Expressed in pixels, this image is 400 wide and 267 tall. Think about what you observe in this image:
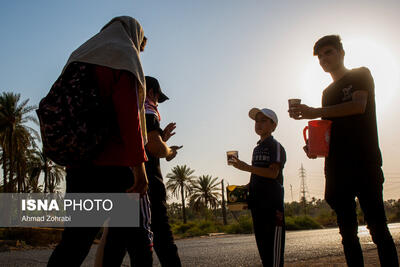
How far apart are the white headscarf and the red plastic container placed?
149 centimetres

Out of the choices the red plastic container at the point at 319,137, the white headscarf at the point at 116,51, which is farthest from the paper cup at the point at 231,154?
the white headscarf at the point at 116,51

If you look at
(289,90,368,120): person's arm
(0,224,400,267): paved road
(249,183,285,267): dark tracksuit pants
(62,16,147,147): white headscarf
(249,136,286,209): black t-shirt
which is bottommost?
(0,224,400,267): paved road

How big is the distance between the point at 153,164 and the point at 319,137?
4.46ft

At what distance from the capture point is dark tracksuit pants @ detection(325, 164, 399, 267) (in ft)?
9.63

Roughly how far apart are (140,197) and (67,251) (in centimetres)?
57

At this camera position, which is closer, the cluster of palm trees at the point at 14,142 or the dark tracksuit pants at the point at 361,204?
the dark tracksuit pants at the point at 361,204

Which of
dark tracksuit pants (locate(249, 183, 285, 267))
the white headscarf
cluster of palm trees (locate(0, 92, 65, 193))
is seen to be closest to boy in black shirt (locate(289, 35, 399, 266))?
dark tracksuit pants (locate(249, 183, 285, 267))

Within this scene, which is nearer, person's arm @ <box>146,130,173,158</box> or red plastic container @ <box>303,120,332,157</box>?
person's arm @ <box>146,130,173,158</box>

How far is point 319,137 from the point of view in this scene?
3.23 metres

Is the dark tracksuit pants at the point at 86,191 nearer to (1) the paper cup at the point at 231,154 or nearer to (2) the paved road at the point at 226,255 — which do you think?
(1) the paper cup at the point at 231,154

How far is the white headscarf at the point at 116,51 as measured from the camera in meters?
2.27

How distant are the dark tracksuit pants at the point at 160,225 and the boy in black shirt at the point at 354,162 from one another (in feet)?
4.01

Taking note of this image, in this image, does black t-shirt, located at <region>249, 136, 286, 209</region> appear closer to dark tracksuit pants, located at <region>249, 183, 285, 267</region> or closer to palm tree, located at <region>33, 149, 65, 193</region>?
dark tracksuit pants, located at <region>249, 183, 285, 267</region>

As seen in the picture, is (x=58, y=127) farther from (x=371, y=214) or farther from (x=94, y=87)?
(x=371, y=214)
